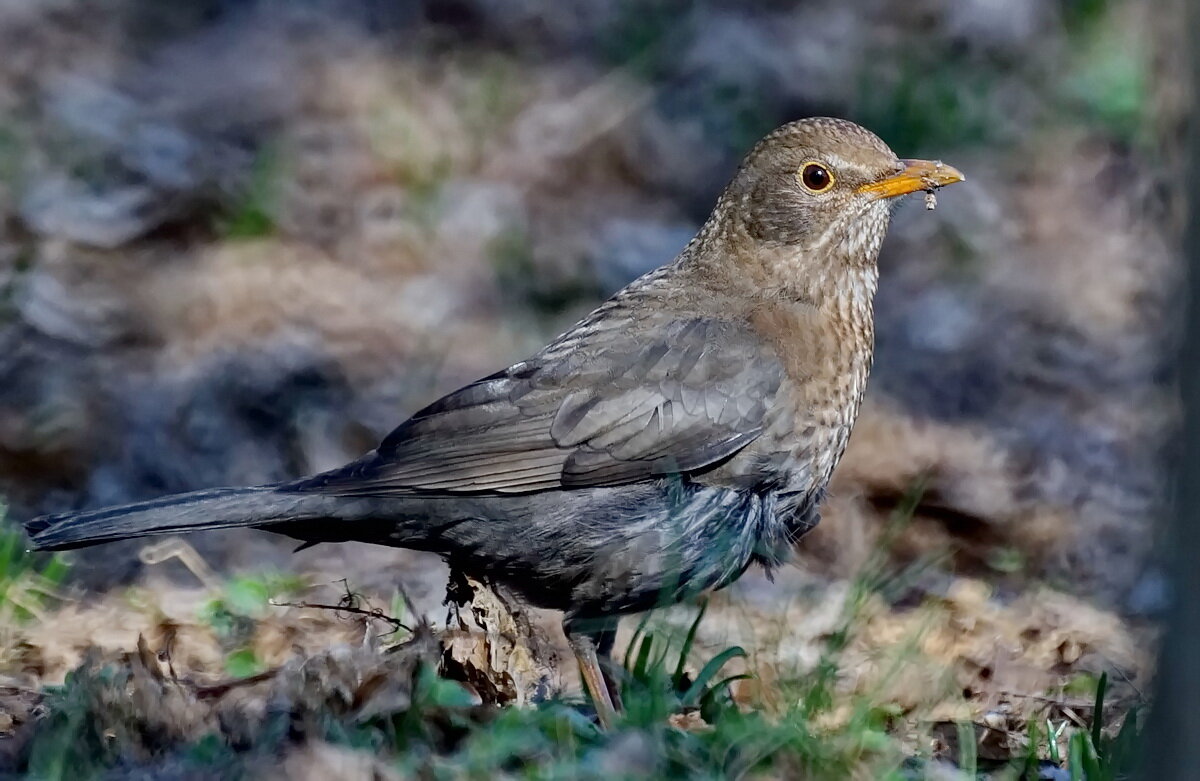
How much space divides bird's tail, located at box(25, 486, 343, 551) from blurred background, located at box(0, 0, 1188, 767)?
694 millimetres

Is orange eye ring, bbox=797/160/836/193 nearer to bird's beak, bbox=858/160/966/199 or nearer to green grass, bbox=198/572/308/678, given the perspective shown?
bird's beak, bbox=858/160/966/199

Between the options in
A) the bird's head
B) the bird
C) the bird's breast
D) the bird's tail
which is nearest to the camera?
the bird's tail

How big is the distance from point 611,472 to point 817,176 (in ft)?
4.04

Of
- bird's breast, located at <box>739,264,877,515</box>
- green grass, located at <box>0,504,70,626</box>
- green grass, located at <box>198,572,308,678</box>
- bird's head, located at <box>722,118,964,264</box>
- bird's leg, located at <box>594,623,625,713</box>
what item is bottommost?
bird's leg, located at <box>594,623,625,713</box>

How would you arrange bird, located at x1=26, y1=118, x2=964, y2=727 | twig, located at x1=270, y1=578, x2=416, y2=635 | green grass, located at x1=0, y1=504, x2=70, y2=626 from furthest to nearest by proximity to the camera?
green grass, located at x1=0, y1=504, x2=70, y2=626 < bird, located at x1=26, y1=118, x2=964, y2=727 < twig, located at x1=270, y1=578, x2=416, y2=635

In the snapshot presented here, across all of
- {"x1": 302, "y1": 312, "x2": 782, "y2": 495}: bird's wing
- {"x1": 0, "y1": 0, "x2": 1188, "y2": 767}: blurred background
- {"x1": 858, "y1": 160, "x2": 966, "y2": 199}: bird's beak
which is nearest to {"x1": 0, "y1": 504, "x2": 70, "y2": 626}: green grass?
{"x1": 0, "y1": 0, "x2": 1188, "y2": 767}: blurred background

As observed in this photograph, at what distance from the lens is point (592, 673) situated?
4457mm

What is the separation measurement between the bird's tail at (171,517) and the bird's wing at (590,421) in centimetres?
13

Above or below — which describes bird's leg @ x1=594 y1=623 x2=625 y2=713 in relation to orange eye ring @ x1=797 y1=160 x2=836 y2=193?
below

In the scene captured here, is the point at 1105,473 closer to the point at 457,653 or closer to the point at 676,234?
the point at 676,234

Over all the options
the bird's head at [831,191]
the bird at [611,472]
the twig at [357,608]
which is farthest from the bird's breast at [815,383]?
the twig at [357,608]

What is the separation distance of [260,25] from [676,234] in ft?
10.6

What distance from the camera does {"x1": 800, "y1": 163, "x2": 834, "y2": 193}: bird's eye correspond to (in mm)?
5180

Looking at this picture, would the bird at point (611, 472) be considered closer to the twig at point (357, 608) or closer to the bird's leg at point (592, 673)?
the bird's leg at point (592, 673)
